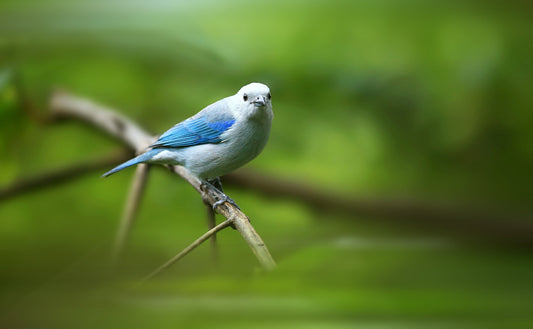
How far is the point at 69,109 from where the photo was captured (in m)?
0.71

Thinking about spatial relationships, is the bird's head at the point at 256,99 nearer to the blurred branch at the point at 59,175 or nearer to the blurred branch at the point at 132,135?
the blurred branch at the point at 132,135

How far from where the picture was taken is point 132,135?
525 mm

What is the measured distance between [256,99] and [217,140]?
9cm

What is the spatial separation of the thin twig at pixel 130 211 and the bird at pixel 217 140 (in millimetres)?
15

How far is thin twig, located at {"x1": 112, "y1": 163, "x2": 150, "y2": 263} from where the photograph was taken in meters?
0.38

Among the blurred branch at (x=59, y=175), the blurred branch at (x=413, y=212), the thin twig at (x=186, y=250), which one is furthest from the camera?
the blurred branch at (x=59, y=175)

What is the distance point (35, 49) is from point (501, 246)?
0.62 meters

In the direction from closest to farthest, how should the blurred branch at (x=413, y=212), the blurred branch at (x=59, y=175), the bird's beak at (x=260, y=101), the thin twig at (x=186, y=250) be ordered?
1. the thin twig at (x=186, y=250)
2. the bird's beak at (x=260, y=101)
3. the blurred branch at (x=413, y=212)
4. the blurred branch at (x=59, y=175)

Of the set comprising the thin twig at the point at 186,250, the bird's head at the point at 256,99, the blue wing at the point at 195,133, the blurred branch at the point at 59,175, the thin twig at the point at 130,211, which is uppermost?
the blurred branch at the point at 59,175

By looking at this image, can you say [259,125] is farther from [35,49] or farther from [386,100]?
[35,49]

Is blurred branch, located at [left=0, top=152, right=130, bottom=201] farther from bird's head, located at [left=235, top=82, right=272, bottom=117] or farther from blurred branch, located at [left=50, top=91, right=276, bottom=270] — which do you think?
bird's head, located at [left=235, top=82, right=272, bottom=117]

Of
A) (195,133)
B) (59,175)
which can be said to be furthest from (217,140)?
(59,175)

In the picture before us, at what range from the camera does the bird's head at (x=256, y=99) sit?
0.38 metres

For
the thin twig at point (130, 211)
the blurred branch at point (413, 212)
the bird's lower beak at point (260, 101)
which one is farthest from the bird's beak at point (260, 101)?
the blurred branch at point (413, 212)
